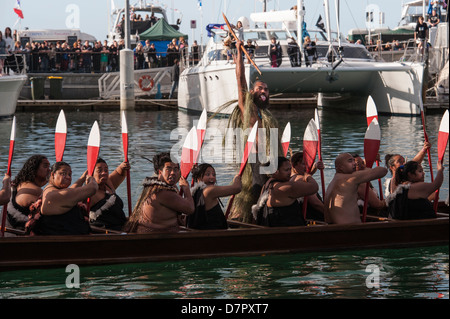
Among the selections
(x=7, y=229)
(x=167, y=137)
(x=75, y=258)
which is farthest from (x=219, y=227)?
(x=167, y=137)

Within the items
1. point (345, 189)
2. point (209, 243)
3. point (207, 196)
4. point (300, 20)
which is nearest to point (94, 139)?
point (207, 196)

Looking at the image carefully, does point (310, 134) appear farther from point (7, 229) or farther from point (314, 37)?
point (314, 37)

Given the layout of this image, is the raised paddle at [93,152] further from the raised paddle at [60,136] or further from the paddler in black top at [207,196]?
the paddler in black top at [207,196]

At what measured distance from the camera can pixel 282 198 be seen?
1036 cm

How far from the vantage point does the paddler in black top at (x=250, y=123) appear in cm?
1118

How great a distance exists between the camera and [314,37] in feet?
105

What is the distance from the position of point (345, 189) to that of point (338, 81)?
20.1 meters

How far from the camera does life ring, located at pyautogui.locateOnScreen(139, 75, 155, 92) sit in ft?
120

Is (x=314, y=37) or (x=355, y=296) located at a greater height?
(x=314, y=37)

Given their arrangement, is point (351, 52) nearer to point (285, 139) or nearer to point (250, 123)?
point (285, 139)

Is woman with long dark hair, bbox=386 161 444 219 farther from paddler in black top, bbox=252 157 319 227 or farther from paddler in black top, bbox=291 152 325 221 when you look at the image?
paddler in black top, bbox=252 157 319 227

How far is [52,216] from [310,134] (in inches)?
138

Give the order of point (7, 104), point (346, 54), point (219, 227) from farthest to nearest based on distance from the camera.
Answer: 1. point (346, 54)
2. point (7, 104)
3. point (219, 227)
